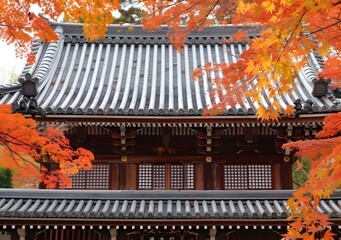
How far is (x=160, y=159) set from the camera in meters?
11.1

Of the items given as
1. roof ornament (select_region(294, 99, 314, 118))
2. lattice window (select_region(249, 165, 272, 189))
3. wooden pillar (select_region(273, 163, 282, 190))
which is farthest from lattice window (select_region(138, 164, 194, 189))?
roof ornament (select_region(294, 99, 314, 118))

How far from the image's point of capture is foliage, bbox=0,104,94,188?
8.01m

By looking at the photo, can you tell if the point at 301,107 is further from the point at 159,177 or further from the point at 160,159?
the point at 159,177

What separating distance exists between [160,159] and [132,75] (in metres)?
3.36

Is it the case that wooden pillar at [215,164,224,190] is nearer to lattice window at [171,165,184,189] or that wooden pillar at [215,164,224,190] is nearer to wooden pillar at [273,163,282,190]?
lattice window at [171,165,184,189]

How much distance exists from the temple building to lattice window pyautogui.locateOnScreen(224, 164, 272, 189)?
3 centimetres

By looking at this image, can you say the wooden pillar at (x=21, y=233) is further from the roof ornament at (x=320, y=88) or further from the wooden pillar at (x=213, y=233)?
the roof ornament at (x=320, y=88)

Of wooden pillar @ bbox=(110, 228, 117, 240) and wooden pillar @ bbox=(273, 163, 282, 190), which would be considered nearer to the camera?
wooden pillar @ bbox=(110, 228, 117, 240)

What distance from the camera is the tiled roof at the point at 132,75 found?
1073 centimetres

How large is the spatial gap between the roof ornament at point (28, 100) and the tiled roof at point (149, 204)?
209 centimetres

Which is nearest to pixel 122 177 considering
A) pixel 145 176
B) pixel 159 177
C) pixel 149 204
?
pixel 145 176

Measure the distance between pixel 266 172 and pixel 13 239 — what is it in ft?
21.7

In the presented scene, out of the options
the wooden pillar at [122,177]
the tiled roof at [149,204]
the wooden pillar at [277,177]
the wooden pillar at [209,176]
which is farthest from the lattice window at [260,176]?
the wooden pillar at [122,177]

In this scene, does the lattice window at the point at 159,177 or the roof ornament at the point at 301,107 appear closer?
the roof ornament at the point at 301,107
